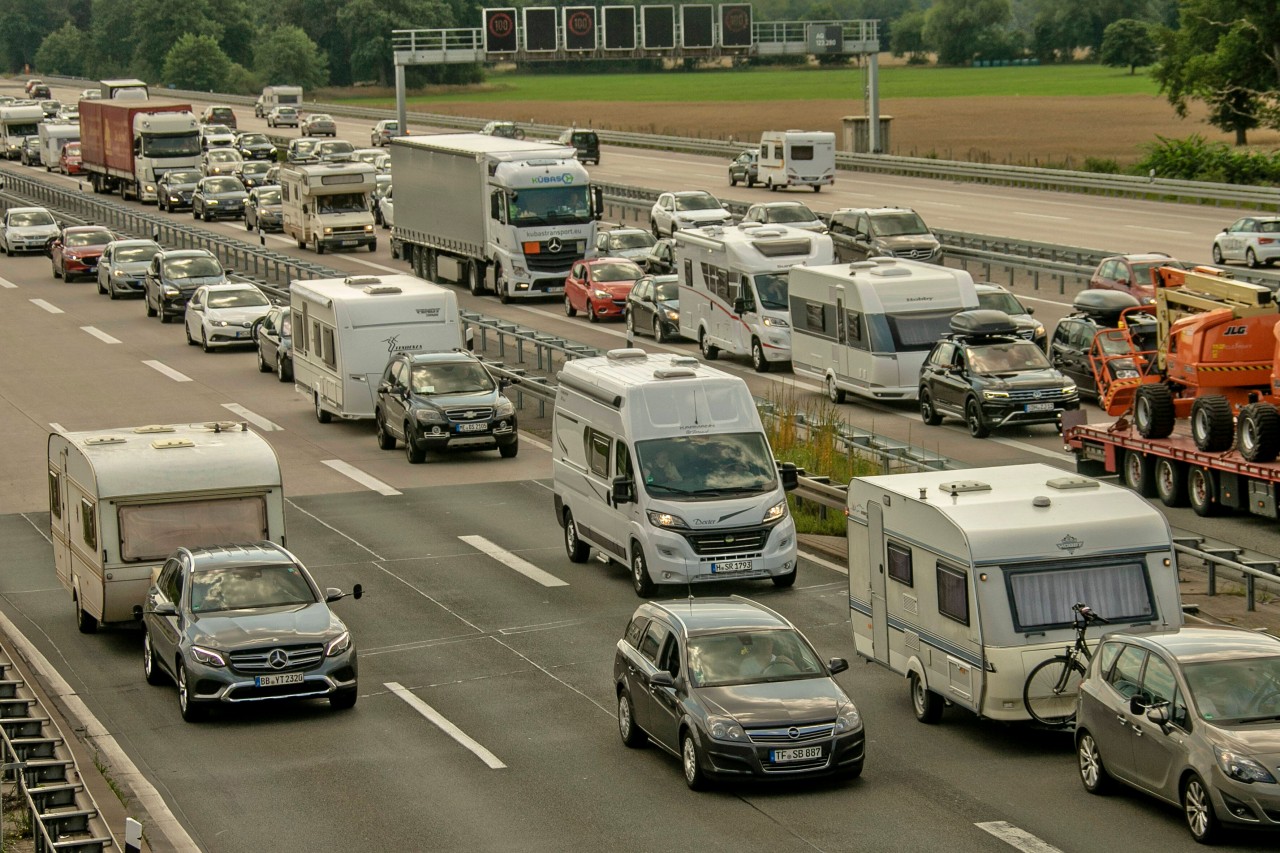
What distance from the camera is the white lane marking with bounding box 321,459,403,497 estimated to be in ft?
110

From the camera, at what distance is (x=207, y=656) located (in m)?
20.1

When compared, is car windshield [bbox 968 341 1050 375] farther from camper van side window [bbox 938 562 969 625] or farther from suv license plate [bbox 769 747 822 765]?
suv license plate [bbox 769 747 822 765]

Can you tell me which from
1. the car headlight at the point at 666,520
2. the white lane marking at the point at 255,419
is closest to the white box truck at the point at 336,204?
the white lane marking at the point at 255,419

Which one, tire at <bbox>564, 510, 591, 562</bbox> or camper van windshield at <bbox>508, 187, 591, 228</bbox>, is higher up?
camper van windshield at <bbox>508, 187, 591, 228</bbox>

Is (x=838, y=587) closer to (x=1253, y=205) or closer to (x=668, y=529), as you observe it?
(x=668, y=529)

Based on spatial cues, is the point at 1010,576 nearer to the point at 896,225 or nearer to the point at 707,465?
the point at 707,465

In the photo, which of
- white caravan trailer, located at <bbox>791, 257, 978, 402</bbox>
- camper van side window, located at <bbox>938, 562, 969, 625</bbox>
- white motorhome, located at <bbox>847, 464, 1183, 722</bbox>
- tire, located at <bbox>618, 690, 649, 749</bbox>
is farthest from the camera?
white caravan trailer, located at <bbox>791, 257, 978, 402</bbox>

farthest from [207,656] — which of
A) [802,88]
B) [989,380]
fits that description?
[802,88]

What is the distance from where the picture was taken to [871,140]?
94250 millimetres

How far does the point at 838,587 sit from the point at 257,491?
23.9ft

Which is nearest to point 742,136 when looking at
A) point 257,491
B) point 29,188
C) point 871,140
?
point 871,140

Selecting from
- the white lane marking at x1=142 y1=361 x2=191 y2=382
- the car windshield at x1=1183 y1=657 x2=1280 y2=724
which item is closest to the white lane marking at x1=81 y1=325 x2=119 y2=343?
the white lane marking at x1=142 y1=361 x2=191 y2=382

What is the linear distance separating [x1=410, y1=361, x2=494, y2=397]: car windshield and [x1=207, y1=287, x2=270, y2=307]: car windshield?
15.6 m

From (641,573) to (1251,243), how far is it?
3442 cm
